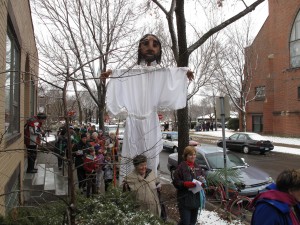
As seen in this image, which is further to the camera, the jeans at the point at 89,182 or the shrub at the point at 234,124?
the shrub at the point at 234,124

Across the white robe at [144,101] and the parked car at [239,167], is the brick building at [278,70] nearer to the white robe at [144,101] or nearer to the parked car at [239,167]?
the parked car at [239,167]

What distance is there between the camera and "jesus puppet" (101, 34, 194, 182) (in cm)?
465

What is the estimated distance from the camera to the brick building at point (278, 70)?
2880cm

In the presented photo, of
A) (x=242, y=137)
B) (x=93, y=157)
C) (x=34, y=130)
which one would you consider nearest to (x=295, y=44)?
(x=242, y=137)

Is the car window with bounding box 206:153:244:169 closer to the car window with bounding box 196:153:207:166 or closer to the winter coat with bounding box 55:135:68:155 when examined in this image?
the car window with bounding box 196:153:207:166

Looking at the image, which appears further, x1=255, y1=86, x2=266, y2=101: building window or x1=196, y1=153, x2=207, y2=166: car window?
x1=255, y1=86, x2=266, y2=101: building window

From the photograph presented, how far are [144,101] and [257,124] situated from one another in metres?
32.1

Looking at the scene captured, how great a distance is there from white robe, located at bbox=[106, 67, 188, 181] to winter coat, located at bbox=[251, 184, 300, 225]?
2226mm

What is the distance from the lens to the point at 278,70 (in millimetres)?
30828

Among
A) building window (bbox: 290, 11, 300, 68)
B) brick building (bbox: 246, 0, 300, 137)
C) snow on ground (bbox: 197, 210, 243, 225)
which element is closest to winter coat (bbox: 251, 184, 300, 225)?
snow on ground (bbox: 197, 210, 243, 225)

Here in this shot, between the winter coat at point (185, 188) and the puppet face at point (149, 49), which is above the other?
the puppet face at point (149, 49)

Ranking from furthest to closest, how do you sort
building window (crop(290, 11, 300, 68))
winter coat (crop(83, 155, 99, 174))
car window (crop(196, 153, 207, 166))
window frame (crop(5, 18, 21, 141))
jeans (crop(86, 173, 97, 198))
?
1. building window (crop(290, 11, 300, 68))
2. car window (crop(196, 153, 207, 166))
3. window frame (crop(5, 18, 21, 141))
4. jeans (crop(86, 173, 97, 198))
5. winter coat (crop(83, 155, 99, 174))

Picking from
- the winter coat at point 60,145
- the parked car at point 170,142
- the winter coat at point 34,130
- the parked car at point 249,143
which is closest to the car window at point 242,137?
the parked car at point 249,143

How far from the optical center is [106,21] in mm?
12359
